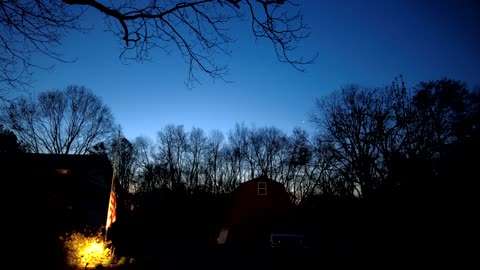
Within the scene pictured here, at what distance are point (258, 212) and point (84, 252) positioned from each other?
24188 mm

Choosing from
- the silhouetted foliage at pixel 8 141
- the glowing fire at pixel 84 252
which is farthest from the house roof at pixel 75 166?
the silhouetted foliage at pixel 8 141

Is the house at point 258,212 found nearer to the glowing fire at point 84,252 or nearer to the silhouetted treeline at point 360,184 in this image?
the silhouetted treeline at point 360,184

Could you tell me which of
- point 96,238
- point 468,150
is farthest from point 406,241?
point 96,238

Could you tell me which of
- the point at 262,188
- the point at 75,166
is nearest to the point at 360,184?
the point at 262,188

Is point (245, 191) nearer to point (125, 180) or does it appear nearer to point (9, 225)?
point (9, 225)

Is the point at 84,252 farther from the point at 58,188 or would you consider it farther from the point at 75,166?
the point at 75,166

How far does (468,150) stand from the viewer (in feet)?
25.4

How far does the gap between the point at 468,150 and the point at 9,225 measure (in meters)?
14.8

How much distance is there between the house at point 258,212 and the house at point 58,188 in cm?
1502

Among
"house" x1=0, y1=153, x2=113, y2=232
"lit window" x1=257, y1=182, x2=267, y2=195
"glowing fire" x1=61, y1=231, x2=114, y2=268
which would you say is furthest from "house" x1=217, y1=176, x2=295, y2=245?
"glowing fire" x1=61, y1=231, x2=114, y2=268

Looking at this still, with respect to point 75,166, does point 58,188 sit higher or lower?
lower

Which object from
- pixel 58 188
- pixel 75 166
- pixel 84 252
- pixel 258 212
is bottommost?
pixel 84 252

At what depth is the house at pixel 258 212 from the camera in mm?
32750

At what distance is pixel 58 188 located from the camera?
17.9m
